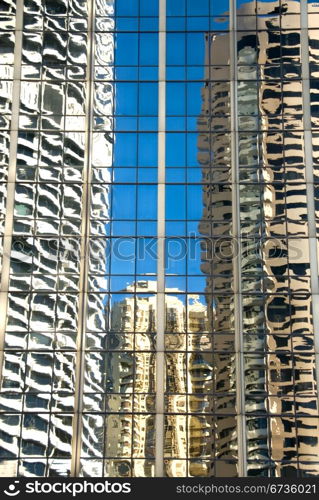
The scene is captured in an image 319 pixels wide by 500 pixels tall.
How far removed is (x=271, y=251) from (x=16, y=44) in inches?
459

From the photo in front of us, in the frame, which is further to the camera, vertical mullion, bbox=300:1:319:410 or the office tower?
vertical mullion, bbox=300:1:319:410

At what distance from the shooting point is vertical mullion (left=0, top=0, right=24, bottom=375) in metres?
26.6

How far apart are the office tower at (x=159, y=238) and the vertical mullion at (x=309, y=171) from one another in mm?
53

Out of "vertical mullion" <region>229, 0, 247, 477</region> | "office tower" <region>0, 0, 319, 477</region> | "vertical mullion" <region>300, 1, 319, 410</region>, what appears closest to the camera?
"vertical mullion" <region>229, 0, 247, 477</region>

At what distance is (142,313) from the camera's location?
26625mm

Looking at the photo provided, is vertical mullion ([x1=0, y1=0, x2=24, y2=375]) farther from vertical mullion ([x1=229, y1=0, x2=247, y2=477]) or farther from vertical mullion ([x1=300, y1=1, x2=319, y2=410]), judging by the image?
vertical mullion ([x1=300, y1=1, x2=319, y2=410])

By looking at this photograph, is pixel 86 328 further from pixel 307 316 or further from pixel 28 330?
pixel 307 316

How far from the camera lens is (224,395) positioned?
84.9ft

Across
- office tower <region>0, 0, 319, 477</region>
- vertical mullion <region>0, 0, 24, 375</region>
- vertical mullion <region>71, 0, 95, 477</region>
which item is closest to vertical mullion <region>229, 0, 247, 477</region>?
office tower <region>0, 0, 319, 477</region>

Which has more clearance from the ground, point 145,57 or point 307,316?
point 145,57

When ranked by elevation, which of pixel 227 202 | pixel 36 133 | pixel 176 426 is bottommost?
pixel 176 426

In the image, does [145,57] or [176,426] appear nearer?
[176,426]

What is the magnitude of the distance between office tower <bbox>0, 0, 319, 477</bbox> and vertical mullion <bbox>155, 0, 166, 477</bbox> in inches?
2.6

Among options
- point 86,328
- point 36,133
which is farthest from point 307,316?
point 36,133
